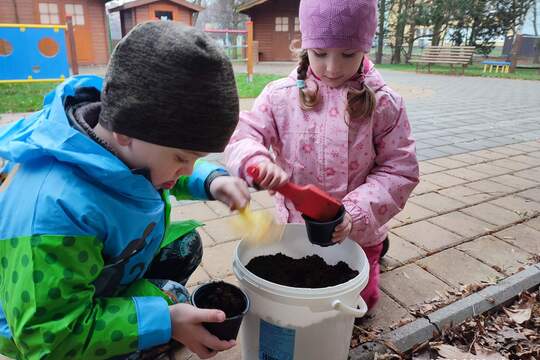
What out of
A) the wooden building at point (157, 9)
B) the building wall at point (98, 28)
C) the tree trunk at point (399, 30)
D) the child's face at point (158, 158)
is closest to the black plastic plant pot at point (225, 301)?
the child's face at point (158, 158)

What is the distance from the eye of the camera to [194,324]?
118cm

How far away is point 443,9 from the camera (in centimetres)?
2041

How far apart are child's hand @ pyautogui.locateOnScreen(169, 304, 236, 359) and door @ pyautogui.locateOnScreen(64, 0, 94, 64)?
59.5 feet

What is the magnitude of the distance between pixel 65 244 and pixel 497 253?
231cm

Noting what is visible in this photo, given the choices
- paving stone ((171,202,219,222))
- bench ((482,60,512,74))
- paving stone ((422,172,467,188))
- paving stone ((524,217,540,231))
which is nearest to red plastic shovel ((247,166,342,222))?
paving stone ((171,202,219,222))

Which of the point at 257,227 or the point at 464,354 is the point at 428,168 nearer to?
the point at 464,354

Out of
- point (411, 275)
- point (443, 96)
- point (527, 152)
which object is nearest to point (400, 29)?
point (443, 96)

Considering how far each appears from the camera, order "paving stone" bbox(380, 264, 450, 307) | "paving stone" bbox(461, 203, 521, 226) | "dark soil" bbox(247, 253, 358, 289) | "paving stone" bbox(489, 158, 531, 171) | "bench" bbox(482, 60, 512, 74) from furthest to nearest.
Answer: "bench" bbox(482, 60, 512, 74) → "paving stone" bbox(489, 158, 531, 171) → "paving stone" bbox(461, 203, 521, 226) → "paving stone" bbox(380, 264, 450, 307) → "dark soil" bbox(247, 253, 358, 289)

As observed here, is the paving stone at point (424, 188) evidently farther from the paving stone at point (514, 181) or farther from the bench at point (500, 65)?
the bench at point (500, 65)

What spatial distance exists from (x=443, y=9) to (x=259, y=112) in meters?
21.7

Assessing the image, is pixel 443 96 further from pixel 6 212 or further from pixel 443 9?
pixel 443 9

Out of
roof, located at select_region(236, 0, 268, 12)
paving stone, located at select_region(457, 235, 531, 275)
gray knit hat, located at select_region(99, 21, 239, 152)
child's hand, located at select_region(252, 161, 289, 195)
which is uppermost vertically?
roof, located at select_region(236, 0, 268, 12)

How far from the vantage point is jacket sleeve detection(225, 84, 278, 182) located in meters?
1.72

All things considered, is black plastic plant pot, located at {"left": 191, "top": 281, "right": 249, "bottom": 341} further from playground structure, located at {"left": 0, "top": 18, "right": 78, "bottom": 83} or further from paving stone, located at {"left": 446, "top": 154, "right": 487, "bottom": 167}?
playground structure, located at {"left": 0, "top": 18, "right": 78, "bottom": 83}
